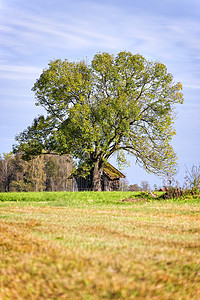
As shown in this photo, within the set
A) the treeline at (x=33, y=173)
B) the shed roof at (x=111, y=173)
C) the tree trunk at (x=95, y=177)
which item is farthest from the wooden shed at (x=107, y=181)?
the treeline at (x=33, y=173)

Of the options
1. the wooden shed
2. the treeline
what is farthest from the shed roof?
the treeline

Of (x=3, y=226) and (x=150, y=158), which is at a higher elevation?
(x=150, y=158)

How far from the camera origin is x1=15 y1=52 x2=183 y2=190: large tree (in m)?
28.7

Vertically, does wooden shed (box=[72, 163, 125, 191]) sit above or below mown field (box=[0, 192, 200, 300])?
above

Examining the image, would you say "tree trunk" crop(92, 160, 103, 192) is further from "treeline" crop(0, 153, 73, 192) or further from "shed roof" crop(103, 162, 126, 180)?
"treeline" crop(0, 153, 73, 192)

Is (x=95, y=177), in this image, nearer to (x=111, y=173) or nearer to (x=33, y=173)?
(x=111, y=173)

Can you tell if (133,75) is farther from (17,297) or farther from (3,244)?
(17,297)

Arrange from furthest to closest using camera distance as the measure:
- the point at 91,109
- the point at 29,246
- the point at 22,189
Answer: the point at 22,189, the point at 91,109, the point at 29,246

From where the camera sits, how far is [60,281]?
388cm

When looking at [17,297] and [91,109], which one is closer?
[17,297]

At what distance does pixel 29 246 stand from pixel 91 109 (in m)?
24.7

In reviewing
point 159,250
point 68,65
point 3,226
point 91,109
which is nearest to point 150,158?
point 91,109

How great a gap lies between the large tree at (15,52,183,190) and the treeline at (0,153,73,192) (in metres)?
19.1

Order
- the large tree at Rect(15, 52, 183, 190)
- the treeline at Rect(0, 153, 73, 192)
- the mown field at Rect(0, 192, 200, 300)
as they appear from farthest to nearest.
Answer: the treeline at Rect(0, 153, 73, 192) → the large tree at Rect(15, 52, 183, 190) → the mown field at Rect(0, 192, 200, 300)
